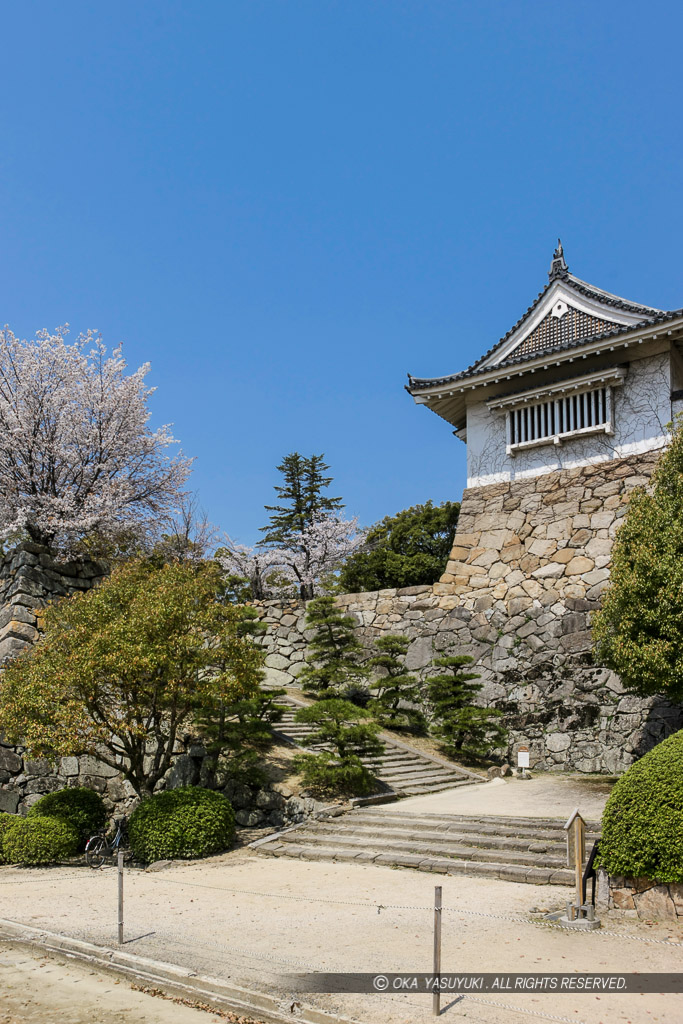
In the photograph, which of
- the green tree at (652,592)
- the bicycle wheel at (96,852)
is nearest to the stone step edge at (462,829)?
the green tree at (652,592)

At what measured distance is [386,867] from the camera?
385 inches

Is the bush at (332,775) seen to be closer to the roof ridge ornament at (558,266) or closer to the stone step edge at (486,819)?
the stone step edge at (486,819)

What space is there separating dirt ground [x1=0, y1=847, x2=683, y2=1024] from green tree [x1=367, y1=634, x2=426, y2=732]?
6.67 meters

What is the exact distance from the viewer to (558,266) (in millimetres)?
19344

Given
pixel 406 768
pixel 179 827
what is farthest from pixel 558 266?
pixel 179 827

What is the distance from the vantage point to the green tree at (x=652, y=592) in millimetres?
11438

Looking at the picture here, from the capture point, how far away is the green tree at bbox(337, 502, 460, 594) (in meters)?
28.5

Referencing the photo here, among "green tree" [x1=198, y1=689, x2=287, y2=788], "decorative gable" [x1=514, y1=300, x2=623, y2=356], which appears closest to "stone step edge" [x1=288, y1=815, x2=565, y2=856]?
"green tree" [x1=198, y1=689, x2=287, y2=788]

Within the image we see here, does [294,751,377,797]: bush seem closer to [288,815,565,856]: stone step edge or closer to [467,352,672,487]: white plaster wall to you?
[288,815,565,856]: stone step edge

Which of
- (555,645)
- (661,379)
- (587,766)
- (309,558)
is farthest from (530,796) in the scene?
(309,558)

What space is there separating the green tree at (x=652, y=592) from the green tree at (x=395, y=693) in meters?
5.26

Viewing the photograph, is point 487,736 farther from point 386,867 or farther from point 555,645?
point 386,867

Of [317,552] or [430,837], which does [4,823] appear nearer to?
[430,837]

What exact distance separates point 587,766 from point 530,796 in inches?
125
